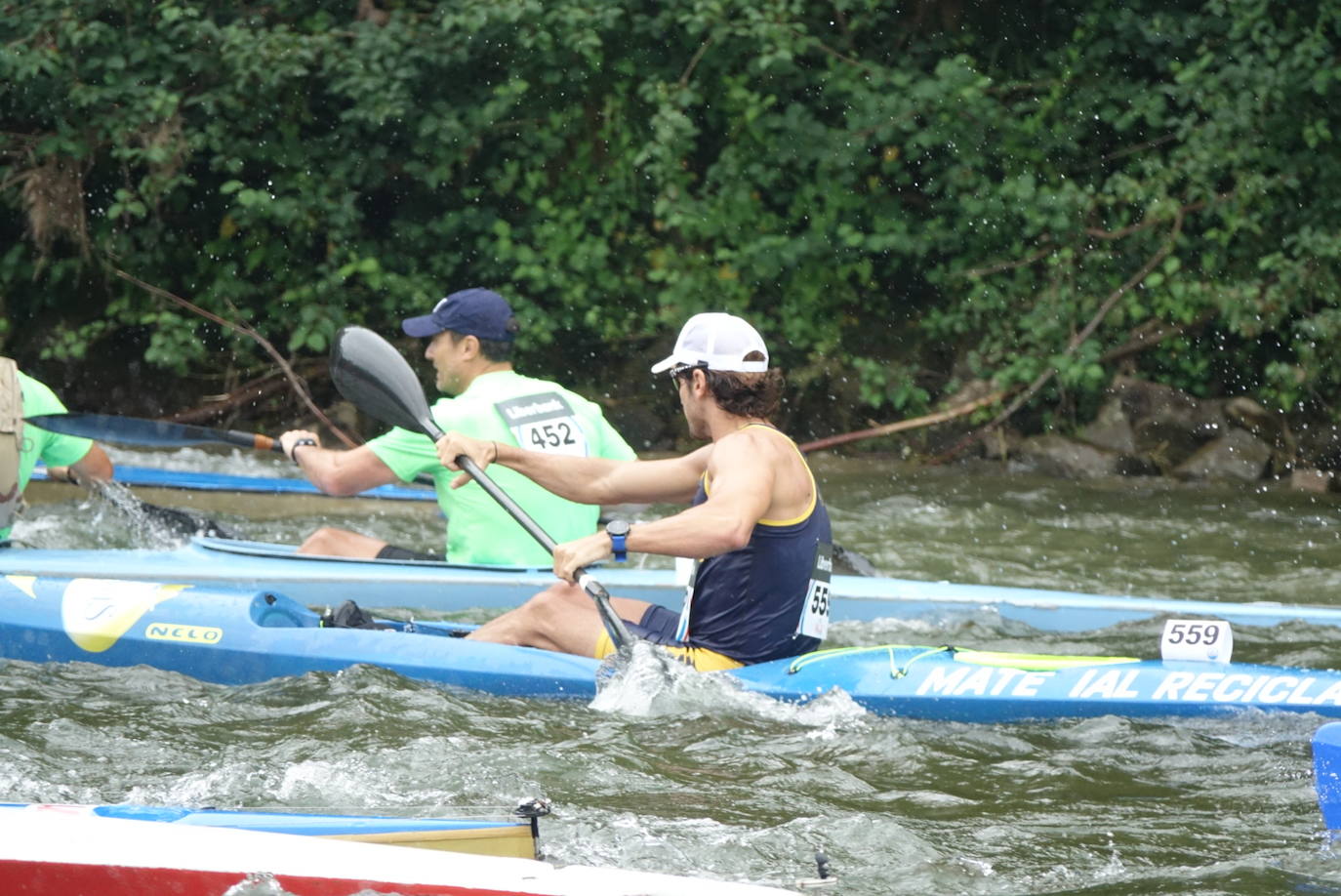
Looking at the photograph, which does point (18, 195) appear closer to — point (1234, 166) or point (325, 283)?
point (325, 283)

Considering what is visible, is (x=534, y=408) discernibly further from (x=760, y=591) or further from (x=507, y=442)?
(x=760, y=591)

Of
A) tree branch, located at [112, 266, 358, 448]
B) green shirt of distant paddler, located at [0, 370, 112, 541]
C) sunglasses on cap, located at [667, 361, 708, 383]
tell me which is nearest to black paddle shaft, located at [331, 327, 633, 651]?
sunglasses on cap, located at [667, 361, 708, 383]

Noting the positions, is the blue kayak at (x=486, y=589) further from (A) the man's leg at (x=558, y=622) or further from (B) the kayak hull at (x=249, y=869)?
(B) the kayak hull at (x=249, y=869)

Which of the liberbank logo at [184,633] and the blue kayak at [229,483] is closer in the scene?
the liberbank logo at [184,633]

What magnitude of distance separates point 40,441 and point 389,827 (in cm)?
371

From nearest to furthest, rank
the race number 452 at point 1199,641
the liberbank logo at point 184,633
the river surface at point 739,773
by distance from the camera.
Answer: the river surface at point 739,773 < the race number 452 at point 1199,641 < the liberbank logo at point 184,633

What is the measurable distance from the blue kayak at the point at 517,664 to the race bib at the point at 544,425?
613 millimetres

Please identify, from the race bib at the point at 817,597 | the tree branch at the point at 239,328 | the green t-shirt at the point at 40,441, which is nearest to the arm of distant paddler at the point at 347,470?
the green t-shirt at the point at 40,441

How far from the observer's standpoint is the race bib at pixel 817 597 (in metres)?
3.98

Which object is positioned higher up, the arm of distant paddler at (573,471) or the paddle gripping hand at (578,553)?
the arm of distant paddler at (573,471)

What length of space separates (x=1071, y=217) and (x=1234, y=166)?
38.1 inches

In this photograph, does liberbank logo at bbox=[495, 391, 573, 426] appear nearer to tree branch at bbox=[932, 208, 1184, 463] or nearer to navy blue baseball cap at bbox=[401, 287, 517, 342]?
navy blue baseball cap at bbox=[401, 287, 517, 342]

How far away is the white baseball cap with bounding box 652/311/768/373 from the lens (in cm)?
385

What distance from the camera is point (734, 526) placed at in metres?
3.71
